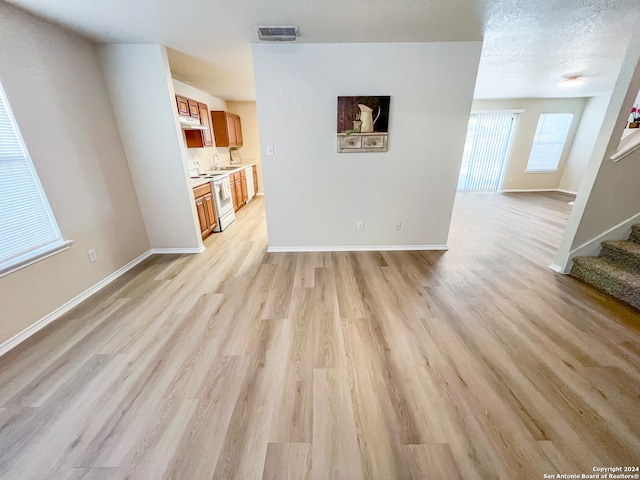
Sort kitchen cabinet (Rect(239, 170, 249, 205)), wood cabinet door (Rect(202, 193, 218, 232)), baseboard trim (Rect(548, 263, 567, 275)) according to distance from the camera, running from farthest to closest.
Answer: kitchen cabinet (Rect(239, 170, 249, 205)) < wood cabinet door (Rect(202, 193, 218, 232)) < baseboard trim (Rect(548, 263, 567, 275))

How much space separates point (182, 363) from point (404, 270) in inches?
91.4

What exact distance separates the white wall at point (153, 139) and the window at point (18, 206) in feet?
3.40

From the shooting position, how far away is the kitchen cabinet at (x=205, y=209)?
11.6ft

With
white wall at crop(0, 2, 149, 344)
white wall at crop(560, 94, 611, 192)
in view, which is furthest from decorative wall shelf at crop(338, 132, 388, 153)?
white wall at crop(560, 94, 611, 192)

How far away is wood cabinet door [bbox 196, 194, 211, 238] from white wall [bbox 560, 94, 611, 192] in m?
8.29

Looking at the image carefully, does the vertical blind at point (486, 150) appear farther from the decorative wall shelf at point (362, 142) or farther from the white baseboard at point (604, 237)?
the decorative wall shelf at point (362, 142)

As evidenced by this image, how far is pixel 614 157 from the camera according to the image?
2258 millimetres

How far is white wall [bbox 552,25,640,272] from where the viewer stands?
2053 mm

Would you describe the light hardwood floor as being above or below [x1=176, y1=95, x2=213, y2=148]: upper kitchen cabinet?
below

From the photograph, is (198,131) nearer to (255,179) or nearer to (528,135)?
(255,179)

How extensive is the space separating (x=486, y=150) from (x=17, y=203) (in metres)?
8.66

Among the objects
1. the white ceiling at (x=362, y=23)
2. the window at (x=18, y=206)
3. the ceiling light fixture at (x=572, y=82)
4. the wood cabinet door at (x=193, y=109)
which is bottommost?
the window at (x=18, y=206)

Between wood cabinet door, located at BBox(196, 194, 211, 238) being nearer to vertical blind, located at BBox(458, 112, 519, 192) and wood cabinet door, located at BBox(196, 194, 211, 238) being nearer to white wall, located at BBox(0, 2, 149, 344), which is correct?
white wall, located at BBox(0, 2, 149, 344)

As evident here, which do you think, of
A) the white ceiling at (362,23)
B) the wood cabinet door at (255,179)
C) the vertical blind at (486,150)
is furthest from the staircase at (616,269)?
the wood cabinet door at (255,179)
